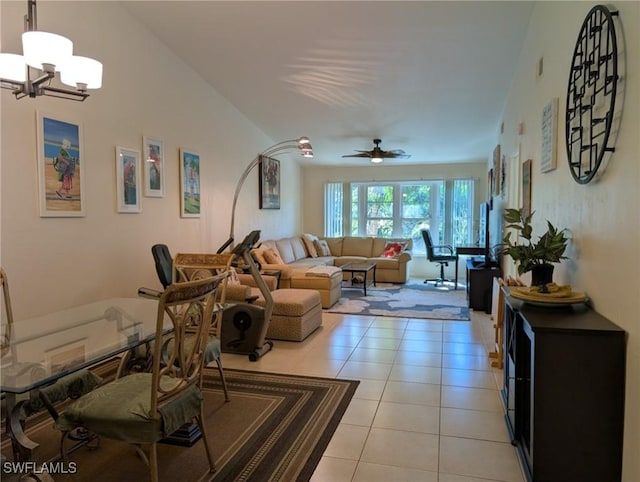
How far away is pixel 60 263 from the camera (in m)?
3.25

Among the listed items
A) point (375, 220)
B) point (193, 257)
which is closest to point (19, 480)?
point (193, 257)

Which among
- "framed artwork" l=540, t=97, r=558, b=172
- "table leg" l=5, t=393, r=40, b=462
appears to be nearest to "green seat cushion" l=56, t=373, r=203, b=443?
"table leg" l=5, t=393, r=40, b=462

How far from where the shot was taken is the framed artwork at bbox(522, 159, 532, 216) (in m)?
3.55

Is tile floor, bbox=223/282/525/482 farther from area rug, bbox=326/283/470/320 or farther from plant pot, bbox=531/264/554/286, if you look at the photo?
plant pot, bbox=531/264/554/286

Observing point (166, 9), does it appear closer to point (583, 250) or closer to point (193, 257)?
point (193, 257)

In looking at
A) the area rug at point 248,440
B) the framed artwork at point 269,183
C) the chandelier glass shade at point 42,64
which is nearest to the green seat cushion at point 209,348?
the area rug at point 248,440

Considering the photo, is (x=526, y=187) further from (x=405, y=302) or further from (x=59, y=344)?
(x=59, y=344)

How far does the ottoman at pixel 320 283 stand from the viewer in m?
5.69

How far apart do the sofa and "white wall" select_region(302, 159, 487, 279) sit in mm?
609

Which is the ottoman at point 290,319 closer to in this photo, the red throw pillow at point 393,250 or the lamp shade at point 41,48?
the lamp shade at point 41,48

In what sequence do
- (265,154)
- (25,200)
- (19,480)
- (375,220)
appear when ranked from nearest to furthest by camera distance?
(19,480)
(25,200)
(265,154)
(375,220)

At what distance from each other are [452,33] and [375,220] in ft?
17.7

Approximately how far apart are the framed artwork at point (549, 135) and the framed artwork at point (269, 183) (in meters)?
4.47

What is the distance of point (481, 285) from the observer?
5402 mm
